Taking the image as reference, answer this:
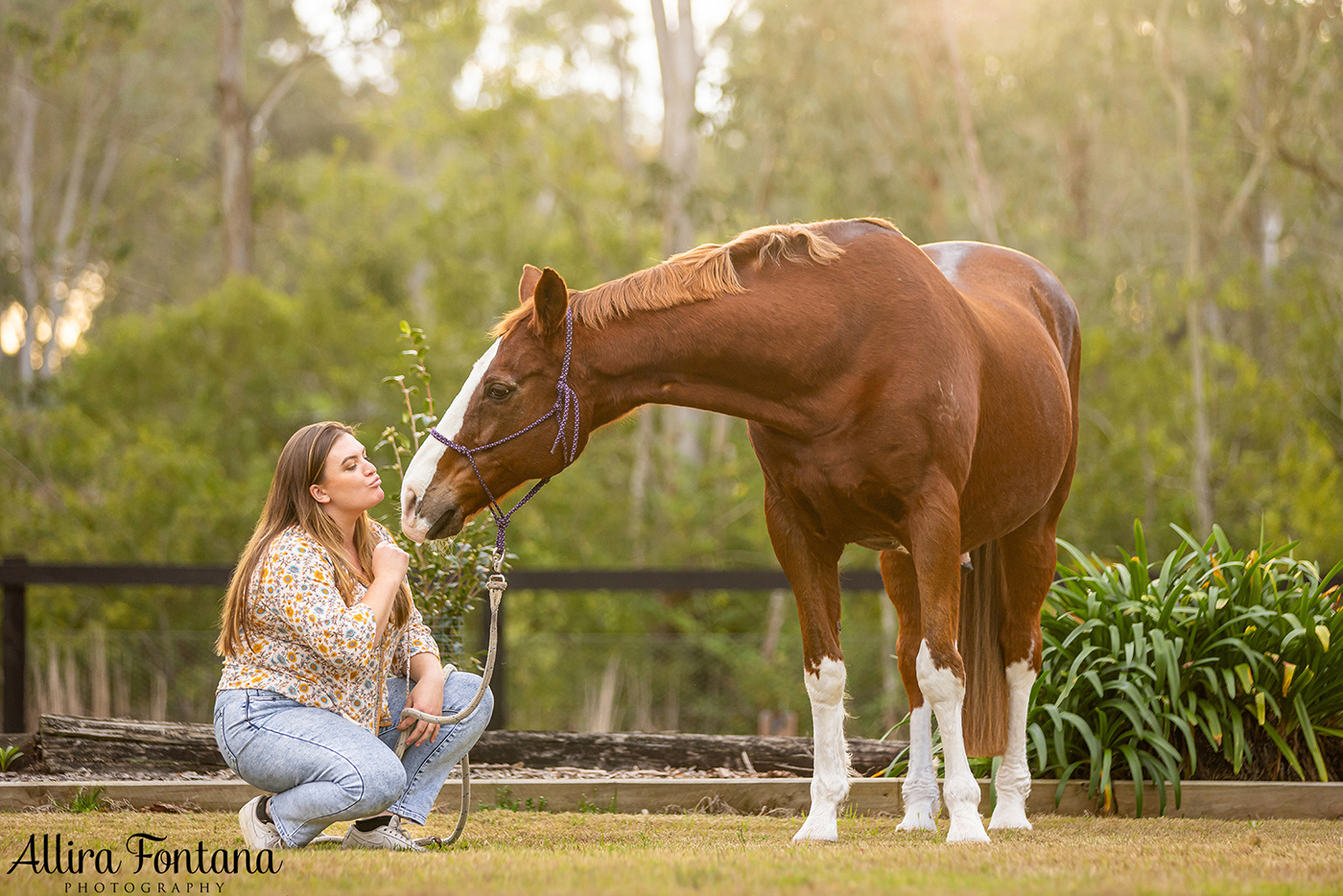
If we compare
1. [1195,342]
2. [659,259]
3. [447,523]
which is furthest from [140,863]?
[1195,342]

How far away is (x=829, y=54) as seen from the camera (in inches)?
691

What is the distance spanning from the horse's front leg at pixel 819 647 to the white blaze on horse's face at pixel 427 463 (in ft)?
3.52

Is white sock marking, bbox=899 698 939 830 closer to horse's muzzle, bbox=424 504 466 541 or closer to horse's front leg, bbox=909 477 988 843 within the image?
horse's front leg, bbox=909 477 988 843

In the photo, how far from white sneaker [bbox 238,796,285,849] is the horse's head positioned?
2.94ft

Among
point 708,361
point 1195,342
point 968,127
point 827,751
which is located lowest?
point 827,751

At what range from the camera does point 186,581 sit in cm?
719

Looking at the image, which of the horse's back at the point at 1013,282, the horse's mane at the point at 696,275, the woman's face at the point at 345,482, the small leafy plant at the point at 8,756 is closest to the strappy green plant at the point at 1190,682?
the horse's back at the point at 1013,282

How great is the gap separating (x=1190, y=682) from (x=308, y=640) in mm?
3660

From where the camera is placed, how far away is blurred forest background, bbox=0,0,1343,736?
1287 centimetres

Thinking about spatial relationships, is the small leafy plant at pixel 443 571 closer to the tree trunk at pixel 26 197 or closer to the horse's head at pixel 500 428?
the horse's head at pixel 500 428

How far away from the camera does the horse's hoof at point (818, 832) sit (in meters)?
3.83

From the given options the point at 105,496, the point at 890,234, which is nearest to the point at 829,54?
the point at 105,496

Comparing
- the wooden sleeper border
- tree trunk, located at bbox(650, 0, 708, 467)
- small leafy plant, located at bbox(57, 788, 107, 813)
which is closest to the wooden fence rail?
the wooden sleeper border

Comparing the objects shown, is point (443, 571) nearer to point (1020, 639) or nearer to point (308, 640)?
point (308, 640)
